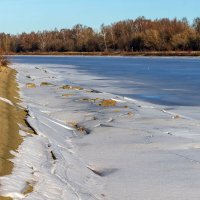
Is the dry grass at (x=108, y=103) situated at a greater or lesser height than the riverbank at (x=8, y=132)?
lesser

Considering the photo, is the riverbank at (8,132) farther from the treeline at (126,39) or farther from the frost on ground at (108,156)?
the treeline at (126,39)

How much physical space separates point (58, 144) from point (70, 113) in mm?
4337

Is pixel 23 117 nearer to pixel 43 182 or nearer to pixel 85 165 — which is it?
pixel 85 165

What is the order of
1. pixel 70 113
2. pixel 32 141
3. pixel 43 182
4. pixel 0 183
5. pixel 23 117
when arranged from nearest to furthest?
pixel 0 183 < pixel 43 182 < pixel 32 141 < pixel 23 117 < pixel 70 113

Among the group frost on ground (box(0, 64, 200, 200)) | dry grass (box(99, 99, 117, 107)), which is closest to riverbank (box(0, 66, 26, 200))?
frost on ground (box(0, 64, 200, 200))

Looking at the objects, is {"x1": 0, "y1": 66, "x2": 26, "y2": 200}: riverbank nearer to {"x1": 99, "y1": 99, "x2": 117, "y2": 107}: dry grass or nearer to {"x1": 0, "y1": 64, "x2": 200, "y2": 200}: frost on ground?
{"x1": 0, "y1": 64, "x2": 200, "y2": 200}: frost on ground

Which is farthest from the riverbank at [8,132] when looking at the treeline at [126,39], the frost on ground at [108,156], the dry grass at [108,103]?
the treeline at [126,39]

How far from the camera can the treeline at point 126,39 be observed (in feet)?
273

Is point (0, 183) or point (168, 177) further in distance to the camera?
point (168, 177)

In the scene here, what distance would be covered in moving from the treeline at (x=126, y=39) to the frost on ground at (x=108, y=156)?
54404 mm

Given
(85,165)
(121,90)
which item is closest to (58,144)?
(85,165)

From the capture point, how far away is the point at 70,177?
700 cm

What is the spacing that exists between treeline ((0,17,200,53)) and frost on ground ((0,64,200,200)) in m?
54.4

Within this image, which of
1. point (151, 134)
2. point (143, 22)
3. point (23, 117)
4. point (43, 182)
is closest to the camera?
point (43, 182)
